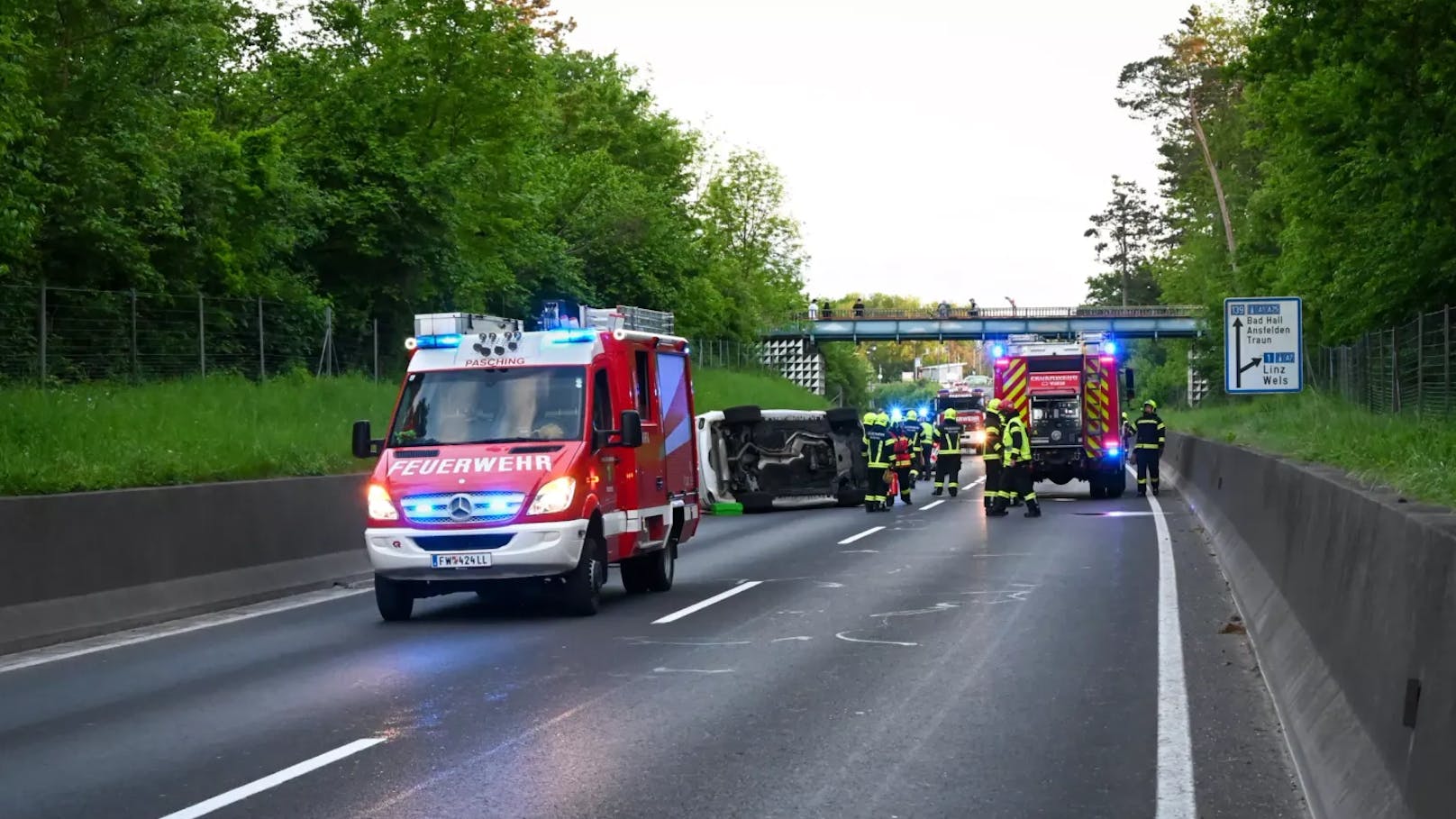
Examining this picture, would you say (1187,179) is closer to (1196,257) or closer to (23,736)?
(1196,257)

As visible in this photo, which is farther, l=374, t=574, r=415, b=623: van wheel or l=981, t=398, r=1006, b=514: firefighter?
l=981, t=398, r=1006, b=514: firefighter

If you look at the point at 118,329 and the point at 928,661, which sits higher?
the point at 118,329

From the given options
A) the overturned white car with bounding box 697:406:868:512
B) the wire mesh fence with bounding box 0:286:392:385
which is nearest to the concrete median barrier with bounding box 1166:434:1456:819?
the wire mesh fence with bounding box 0:286:392:385

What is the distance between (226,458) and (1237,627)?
10.6 metres

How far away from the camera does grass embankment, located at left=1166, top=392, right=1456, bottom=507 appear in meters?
9.98

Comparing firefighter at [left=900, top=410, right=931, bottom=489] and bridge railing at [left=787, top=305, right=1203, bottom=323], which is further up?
bridge railing at [left=787, top=305, right=1203, bottom=323]

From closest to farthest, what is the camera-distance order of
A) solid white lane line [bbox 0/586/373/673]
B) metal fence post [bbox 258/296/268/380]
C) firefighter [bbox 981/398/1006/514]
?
solid white lane line [bbox 0/586/373/673], firefighter [bbox 981/398/1006/514], metal fence post [bbox 258/296/268/380]

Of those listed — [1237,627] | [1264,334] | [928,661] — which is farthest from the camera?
[1264,334]

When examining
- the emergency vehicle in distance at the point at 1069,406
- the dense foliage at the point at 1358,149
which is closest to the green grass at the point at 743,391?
the dense foliage at the point at 1358,149

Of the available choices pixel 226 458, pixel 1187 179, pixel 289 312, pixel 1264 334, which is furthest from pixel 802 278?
pixel 226 458

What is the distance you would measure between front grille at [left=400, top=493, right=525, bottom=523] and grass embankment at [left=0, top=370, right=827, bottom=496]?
3.03 meters

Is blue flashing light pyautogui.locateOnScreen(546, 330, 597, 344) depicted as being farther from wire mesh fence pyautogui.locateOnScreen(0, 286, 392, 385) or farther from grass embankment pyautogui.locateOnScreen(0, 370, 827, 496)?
wire mesh fence pyautogui.locateOnScreen(0, 286, 392, 385)

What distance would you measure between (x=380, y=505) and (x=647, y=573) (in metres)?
3.30

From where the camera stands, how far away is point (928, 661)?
11812 mm
